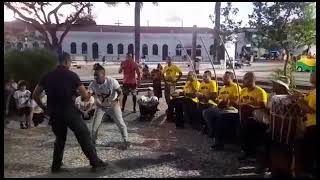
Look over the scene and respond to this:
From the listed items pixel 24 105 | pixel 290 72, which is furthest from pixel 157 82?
pixel 24 105

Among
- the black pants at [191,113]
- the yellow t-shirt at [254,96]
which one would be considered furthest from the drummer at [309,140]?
the black pants at [191,113]

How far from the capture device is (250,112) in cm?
632

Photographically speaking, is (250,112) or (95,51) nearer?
(250,112)

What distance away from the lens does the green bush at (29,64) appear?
5.38m

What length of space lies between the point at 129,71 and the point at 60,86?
5419 millimetres

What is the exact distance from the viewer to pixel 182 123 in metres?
9.25

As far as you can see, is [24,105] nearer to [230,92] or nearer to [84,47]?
[230,92]

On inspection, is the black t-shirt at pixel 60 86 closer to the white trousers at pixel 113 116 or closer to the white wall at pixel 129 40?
the white trousers at pixel 113 116

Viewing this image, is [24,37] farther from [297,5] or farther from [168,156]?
[297,5]

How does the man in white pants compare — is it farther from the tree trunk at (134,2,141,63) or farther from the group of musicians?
the group of musicians

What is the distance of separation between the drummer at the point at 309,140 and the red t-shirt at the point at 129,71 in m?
6.31

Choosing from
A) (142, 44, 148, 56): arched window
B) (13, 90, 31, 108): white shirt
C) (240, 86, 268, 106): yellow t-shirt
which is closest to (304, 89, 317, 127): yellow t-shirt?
(240, 86, 268, 106): yellow t-shirt

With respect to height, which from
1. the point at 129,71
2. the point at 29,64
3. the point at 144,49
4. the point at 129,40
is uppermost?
the point at 129,40

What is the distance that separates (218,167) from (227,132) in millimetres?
1103
